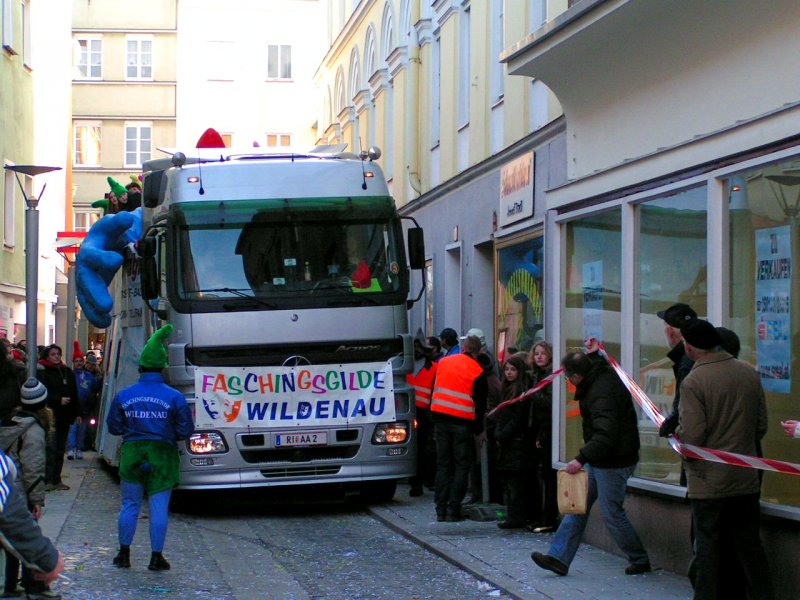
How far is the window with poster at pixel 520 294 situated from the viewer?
16.6 m

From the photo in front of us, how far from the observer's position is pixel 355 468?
14.3 m

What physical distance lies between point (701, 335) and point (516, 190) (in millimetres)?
9631

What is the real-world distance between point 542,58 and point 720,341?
16.2ft

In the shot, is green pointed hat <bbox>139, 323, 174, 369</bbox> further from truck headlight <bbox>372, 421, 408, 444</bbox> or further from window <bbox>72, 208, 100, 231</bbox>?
window <bbox>72, 208, 100, 231</bbox>

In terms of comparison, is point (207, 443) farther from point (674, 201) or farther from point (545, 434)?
point (674, 201)

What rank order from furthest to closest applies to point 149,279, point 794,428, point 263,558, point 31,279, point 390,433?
1. point 31,279
2. point 390,433
3. point 149,279
4. point 263,558
5. point 794,428

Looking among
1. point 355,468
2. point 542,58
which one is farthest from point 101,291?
point 542,58

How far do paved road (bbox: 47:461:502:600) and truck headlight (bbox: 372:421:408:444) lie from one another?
0.78 m

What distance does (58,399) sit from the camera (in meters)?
17.4

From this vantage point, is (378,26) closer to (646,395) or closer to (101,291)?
(101,291)

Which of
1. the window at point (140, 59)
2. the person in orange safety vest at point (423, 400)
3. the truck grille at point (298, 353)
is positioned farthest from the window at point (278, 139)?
the truck grille at point (298, 353)

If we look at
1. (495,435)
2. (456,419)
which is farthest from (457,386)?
(495,435)

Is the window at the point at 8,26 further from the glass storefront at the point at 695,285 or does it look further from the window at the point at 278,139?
the glass storefront at the point at 695,285

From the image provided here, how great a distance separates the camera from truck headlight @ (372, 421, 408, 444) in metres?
14.5
